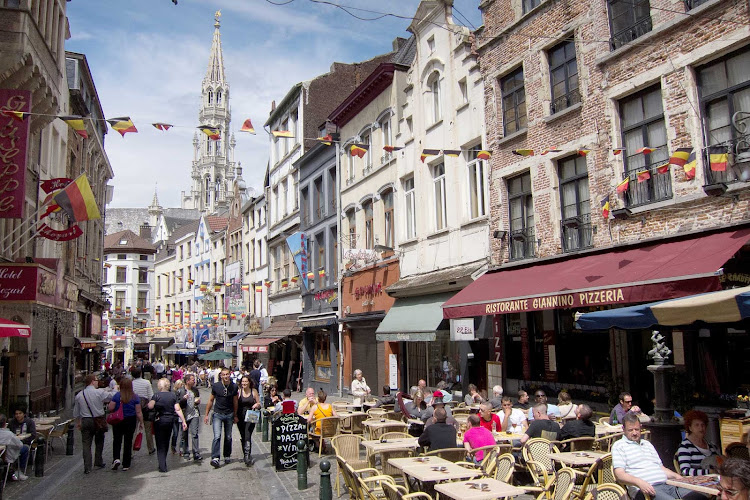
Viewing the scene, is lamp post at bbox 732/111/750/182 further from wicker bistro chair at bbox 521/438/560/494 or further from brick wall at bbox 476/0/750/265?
wicker bistro chair at bbox 521/438/560/494

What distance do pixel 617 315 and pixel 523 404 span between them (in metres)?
4.48

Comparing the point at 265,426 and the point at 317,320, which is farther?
the point at 317,320

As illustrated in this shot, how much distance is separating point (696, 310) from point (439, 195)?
1283 centimetres

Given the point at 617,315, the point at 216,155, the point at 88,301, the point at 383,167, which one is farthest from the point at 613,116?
the point at 216,155

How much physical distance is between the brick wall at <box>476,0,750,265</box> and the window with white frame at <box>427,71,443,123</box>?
247 centimetres

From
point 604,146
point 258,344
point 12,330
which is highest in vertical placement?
point 604,146

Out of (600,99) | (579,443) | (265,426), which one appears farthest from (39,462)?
(600,99)

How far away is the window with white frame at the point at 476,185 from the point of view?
1741 centimetres

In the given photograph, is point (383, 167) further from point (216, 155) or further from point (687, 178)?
point (216, 155)

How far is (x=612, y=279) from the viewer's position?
1152cm

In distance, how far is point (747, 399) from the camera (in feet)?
32.5

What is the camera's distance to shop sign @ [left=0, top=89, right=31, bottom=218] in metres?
12.8

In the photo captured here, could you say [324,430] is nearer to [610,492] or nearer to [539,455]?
[539,455]

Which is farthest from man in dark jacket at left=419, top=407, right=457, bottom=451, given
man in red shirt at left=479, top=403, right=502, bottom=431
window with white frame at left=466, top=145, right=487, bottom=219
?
window with white frame at left=466, top=145, right=487, bottom=219
